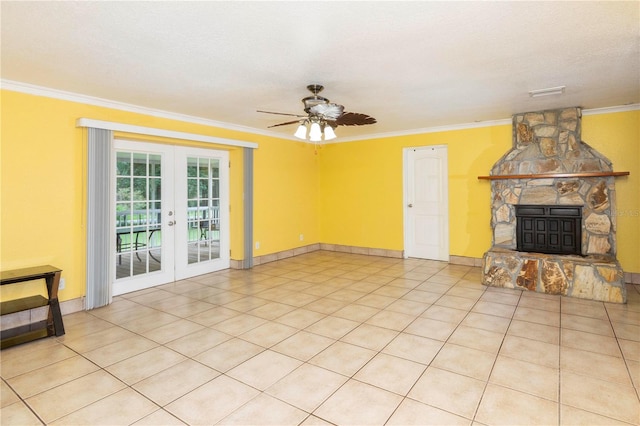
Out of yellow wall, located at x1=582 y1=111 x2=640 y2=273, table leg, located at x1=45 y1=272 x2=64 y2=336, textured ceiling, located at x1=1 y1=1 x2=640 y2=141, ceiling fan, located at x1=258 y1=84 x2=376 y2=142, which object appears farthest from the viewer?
yellow wall, located at x1=582 y1=111 x2=640 y2=273

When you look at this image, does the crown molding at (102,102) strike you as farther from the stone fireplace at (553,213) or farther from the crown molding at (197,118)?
the stone fireplace at (553,213)

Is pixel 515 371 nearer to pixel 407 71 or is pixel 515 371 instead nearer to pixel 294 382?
pixel 294 382

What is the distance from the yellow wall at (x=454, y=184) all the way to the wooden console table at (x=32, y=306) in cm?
524

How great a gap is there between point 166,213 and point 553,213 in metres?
5.71

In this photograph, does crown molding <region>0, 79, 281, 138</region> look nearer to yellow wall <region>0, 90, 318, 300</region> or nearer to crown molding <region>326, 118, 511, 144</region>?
yellow wall <region>0, 90, 318, 300</region>

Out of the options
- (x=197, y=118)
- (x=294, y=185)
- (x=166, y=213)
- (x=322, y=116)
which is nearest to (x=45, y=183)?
(x=166, y=213)

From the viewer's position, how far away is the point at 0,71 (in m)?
3.20

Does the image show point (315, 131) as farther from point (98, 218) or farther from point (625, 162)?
point (625, 162)

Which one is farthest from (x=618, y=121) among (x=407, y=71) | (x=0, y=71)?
(x=0, y=71)

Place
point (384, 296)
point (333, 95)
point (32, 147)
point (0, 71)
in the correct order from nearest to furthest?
point (0, 71) → point (32, 147) → point (333, 95) → point (384, 296)

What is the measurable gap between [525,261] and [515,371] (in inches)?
98.4

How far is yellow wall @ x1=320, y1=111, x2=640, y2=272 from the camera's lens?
15.8ft

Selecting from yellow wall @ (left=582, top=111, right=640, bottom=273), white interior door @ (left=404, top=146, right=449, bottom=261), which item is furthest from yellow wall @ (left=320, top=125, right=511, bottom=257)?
yellow wall @ (left=582, top=111, right=640, bottom=273)

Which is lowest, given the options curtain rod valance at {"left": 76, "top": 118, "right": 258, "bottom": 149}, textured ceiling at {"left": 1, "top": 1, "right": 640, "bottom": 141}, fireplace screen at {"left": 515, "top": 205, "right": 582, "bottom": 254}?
fireplace screen at {"left": 515, "top": 205, "right": 582, "bottom": 254}
